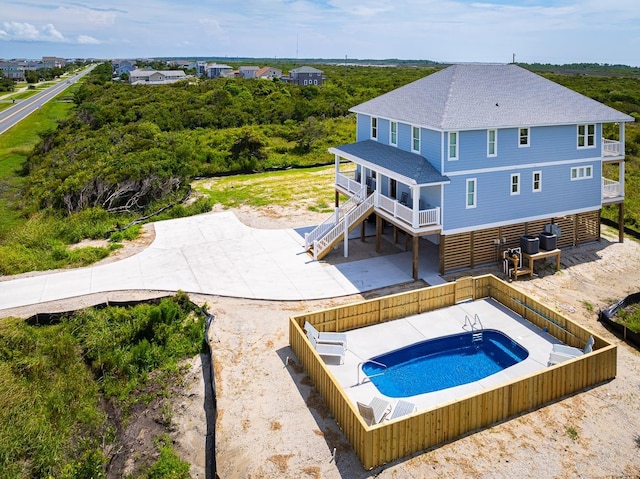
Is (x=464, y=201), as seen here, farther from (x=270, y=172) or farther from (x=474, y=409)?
(x=270, y=172)

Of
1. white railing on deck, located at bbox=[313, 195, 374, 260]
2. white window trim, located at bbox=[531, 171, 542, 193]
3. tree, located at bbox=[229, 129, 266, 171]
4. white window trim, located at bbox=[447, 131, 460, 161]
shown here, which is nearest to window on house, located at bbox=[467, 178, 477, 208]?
white window trim, located at bbox=[447, 131, 460, 161]

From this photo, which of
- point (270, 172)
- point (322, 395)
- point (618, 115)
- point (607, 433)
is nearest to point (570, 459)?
point (607, 433)

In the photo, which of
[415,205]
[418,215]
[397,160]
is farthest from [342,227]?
[415,205]

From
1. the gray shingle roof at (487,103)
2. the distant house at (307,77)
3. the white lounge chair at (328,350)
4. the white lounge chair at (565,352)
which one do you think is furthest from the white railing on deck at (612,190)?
the distant house at (307,77)

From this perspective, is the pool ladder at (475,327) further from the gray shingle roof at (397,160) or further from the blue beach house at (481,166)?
the gray shingle roof at (397,160)

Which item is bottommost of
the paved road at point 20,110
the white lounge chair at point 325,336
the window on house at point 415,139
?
the white lounge chair at point 325,336

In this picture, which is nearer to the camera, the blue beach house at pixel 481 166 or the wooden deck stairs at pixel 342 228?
the blue beach house at pixel 481 166
